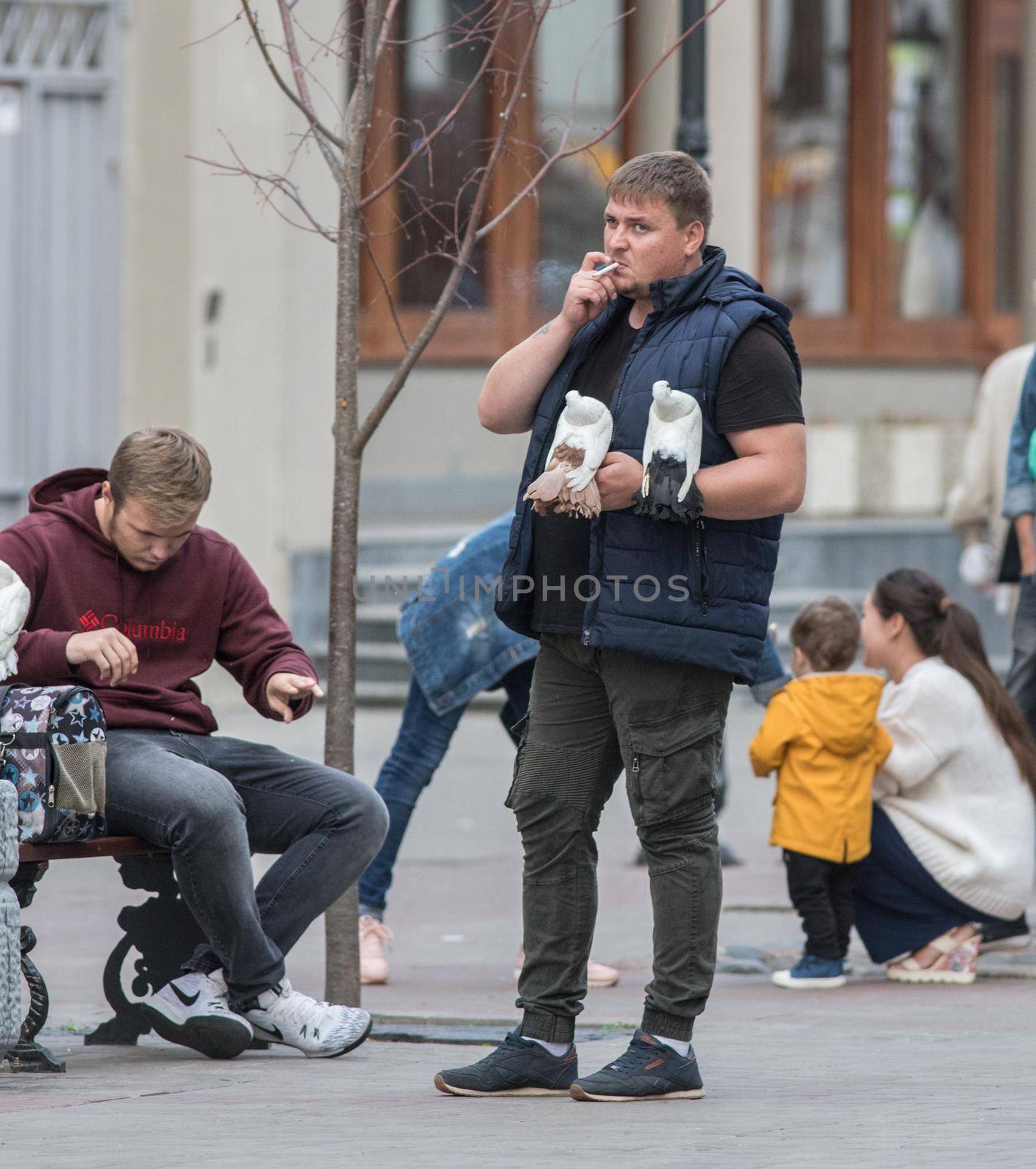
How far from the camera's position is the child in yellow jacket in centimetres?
609

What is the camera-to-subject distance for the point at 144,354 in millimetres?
12109

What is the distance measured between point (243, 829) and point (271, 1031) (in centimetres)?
49

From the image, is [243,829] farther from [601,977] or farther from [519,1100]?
[601,977]

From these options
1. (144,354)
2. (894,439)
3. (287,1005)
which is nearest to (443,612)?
(287,1005)

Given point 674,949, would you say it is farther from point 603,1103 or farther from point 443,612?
point 443,612

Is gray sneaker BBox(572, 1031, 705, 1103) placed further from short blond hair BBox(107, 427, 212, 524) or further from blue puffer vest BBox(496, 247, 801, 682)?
short blond hair BBox(107, 427, 212, 524)

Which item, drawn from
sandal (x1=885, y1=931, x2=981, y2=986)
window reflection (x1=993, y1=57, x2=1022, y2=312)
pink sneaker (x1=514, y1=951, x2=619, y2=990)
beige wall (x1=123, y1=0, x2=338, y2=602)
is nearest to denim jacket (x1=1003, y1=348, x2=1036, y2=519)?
sandal (x1=885, y1=931, x2=981, y2=986)

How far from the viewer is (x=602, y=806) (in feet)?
14.9

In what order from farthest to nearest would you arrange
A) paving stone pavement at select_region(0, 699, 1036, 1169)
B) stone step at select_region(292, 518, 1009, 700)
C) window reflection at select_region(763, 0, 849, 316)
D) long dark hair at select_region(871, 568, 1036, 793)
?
1. window reflection at select_region(763, 0, 849, 316)
2. stone step at select_region(292, 518, 1009, 700)
3. long dark hair at select_region(871, 568, 1036, 793)
4. paving stone pavement at select_region(0, 699, 1036, 1169)

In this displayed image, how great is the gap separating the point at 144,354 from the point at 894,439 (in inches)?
245

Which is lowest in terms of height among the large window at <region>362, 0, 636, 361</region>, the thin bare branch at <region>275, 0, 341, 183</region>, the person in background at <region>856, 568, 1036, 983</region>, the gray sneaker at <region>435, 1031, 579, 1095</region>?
the gray sneaker at <region>435, 1031, 579, 1095</region>

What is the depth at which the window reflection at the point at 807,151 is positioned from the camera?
16.9 m

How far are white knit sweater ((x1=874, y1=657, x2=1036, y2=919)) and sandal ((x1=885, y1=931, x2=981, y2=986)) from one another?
12 centimetres

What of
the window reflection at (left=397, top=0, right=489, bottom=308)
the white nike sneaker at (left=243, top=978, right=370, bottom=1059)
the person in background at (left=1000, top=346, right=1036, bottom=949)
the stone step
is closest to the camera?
the white nike sneaker at (left=243, top=978, right=370, bottom=1059)
